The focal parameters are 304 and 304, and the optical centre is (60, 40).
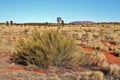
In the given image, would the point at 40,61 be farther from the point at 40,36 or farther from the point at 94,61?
the point at 94,61

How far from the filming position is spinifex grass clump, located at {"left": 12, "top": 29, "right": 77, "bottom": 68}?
531 inches

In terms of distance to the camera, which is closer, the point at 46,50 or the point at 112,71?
the point at 112,71

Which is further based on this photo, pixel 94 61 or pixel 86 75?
pixel 94 61

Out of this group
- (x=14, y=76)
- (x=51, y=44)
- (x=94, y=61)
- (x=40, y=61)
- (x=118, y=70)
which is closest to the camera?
(x=14, y=76)

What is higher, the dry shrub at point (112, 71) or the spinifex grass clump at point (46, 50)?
the spinifex grass clump at point (46, 50)

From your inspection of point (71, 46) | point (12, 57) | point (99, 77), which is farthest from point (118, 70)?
point (12, 57)

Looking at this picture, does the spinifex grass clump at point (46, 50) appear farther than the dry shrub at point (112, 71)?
Yes

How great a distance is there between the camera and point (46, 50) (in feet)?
45.1

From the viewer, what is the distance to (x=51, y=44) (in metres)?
14.3

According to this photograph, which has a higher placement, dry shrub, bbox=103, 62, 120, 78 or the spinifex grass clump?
the spinifex grass clump

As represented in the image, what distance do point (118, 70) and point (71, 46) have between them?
2.95 m

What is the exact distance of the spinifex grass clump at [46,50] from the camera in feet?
44.2

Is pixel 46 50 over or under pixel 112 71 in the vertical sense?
over

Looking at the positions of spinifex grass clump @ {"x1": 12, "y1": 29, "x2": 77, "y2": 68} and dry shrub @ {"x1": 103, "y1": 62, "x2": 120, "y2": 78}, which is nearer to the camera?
dry shrub @ {"x1": 103, "y1": 62, "x2": 120, "y2": 78}
